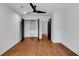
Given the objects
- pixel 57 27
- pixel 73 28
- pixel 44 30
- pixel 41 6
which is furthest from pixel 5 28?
pixel 44 30

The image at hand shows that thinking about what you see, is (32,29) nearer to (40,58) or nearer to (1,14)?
(1,14)

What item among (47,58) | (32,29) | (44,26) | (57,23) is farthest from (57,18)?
(44,26)

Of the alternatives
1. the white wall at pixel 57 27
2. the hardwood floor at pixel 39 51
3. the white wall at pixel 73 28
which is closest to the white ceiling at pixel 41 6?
the white wall at pixel 73 28

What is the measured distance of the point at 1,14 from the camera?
4.09 meters

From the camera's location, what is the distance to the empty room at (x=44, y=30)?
4203 millimetres

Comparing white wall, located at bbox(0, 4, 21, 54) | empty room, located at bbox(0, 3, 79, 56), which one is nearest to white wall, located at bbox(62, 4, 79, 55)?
empty room, located at bbox(0, 3, 79, 56)

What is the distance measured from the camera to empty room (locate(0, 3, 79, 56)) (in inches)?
165

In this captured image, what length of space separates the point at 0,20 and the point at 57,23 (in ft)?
13.2

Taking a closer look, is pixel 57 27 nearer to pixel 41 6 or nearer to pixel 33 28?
pixel 41 6

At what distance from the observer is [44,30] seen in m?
14.3

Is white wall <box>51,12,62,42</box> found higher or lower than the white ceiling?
lower

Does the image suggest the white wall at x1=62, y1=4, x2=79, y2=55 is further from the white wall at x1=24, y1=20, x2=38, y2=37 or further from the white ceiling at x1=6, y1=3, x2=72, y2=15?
the white wall at x1=24, y1=20, x2=38, y2=37

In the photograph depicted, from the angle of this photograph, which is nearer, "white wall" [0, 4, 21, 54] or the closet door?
"white wall" [0, 4, 21, 54]

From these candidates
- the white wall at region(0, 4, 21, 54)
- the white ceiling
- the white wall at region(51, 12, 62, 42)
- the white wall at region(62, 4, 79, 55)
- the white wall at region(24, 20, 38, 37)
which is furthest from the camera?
the white wall at region(24, 20, 38, 37)
